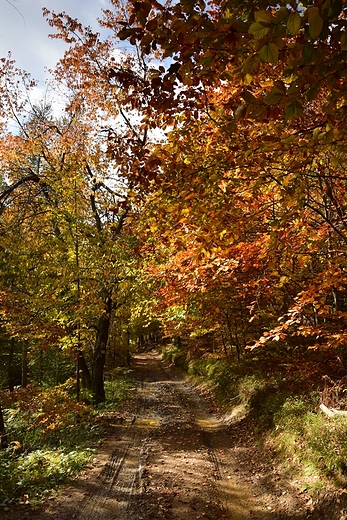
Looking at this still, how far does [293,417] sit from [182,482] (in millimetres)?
2908

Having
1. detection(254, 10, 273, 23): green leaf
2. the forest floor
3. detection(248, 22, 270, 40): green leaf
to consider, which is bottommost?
the forest floor

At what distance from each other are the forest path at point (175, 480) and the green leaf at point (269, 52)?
6154 mm

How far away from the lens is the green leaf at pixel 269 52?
5.48 feet

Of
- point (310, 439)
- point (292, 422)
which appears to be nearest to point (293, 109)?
point (310, 439)

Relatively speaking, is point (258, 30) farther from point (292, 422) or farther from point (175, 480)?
point (292, 422)

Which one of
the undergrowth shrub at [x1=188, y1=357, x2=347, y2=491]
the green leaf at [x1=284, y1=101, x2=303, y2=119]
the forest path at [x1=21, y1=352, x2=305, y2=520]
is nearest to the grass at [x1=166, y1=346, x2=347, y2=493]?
the undergrowth shrub at [x1=188, y1=357, x2=347, y2=491]

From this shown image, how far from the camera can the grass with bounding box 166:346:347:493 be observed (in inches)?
223

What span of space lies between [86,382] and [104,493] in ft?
27.0

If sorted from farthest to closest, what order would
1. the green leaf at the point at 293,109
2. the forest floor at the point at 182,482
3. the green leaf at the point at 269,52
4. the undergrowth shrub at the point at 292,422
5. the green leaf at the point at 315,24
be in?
1. the undergrowth shrub at the point at 292,422
2. the forest floor at the point at 182,482
3. the green leaf at the point at 293,109
4. the green leaf at the point at 269,52
5. the green leaf at the point at 315,24

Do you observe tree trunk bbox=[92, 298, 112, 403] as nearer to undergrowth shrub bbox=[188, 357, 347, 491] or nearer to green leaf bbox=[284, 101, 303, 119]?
undergrowth shrub bbox=[188, 357, 347, 491]

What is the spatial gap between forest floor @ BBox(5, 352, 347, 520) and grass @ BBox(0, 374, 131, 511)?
393 mm

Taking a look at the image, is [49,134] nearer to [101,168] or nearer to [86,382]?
[101,168]

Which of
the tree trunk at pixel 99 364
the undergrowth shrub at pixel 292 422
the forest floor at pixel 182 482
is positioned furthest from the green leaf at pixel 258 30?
the tree trunk at pixel 99 364

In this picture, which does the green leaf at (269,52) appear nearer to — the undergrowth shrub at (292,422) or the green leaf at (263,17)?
the green leaf at (263,17)
